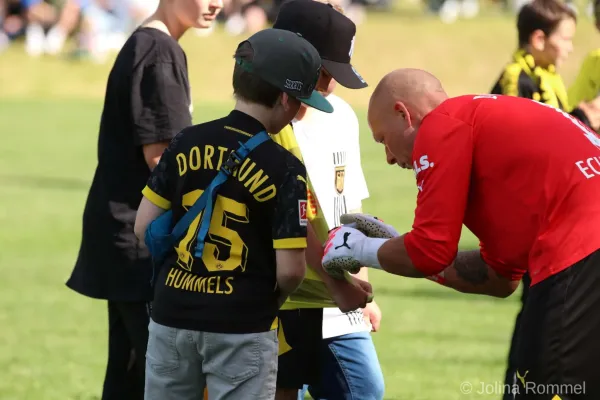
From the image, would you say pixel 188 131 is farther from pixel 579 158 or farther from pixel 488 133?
pixel 579 158

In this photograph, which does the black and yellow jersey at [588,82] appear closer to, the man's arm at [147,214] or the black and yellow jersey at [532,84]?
the black and yellow jersey at [532,84]

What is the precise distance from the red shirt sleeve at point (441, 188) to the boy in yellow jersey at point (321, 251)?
72cm

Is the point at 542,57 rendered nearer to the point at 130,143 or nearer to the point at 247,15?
the point at 130,143

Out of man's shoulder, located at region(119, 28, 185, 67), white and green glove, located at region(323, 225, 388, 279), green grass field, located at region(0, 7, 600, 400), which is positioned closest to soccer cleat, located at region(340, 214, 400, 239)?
white and green glove, located at region(323, 225, 388, 279)

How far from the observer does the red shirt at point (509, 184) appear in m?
3.70

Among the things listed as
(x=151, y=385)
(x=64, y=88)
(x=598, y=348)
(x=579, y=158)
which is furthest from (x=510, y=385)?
(x=64, y=88)

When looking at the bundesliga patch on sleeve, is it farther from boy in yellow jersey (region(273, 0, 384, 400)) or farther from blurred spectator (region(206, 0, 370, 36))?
blurred spectator (region(206, 0, 370, 36))

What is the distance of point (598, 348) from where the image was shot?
11.8ft

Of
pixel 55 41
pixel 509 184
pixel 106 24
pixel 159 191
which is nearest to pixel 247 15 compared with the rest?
pixel 106 24

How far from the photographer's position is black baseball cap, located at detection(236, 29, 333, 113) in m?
4.02

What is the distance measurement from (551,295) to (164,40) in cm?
239

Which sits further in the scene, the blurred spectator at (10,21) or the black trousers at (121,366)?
the blurred spectator at (10,21)

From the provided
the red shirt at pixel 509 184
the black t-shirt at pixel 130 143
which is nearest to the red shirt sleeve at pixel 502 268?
the red shirt at pixel 509 184

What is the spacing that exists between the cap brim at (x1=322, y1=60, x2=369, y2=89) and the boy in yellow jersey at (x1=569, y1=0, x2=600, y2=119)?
3445 millimetres
